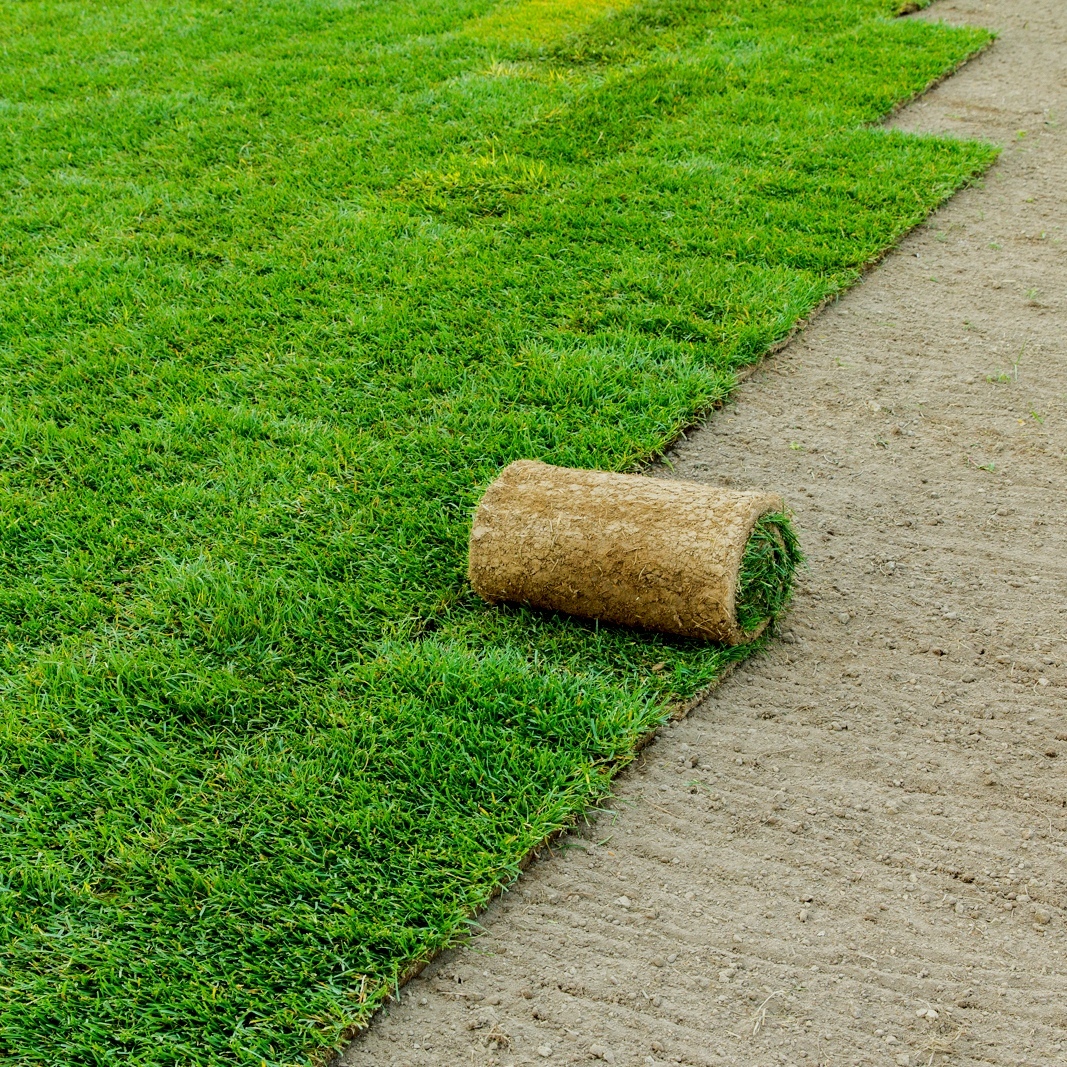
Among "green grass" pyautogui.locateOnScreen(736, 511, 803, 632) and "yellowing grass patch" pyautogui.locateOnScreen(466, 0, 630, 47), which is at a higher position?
"yellowing grass patch" pyautogui.locateOnScreen(466, 0, 630, 47)

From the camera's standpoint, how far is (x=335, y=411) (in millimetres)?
4387

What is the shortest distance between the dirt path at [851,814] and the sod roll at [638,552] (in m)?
0.23

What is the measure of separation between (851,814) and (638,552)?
922 millimetres

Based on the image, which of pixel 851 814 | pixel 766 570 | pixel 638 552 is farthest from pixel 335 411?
pixel 851 814

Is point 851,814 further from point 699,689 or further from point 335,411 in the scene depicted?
point 335,411

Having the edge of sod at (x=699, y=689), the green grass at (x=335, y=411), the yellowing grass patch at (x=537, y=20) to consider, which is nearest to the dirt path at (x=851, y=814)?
the edge of sod at (x=699, y=689)

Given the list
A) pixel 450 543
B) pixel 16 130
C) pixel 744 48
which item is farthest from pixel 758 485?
pixel 16 130

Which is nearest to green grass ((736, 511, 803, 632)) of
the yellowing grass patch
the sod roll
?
the sod roll

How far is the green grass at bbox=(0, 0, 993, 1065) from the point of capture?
2652 mm

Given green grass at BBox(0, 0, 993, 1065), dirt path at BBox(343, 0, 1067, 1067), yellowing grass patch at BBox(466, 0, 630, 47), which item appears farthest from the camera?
yellowing grass patch at BBox(466, 0, 630, 47)

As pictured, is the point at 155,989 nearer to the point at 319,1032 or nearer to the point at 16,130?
the point at 319,1032

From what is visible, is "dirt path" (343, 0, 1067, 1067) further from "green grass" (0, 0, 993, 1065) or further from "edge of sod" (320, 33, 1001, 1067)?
"green grass" (0, 0, 993, 1065)

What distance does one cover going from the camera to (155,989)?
244cm

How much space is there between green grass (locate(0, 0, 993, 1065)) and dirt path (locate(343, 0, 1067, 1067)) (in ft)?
0.63
